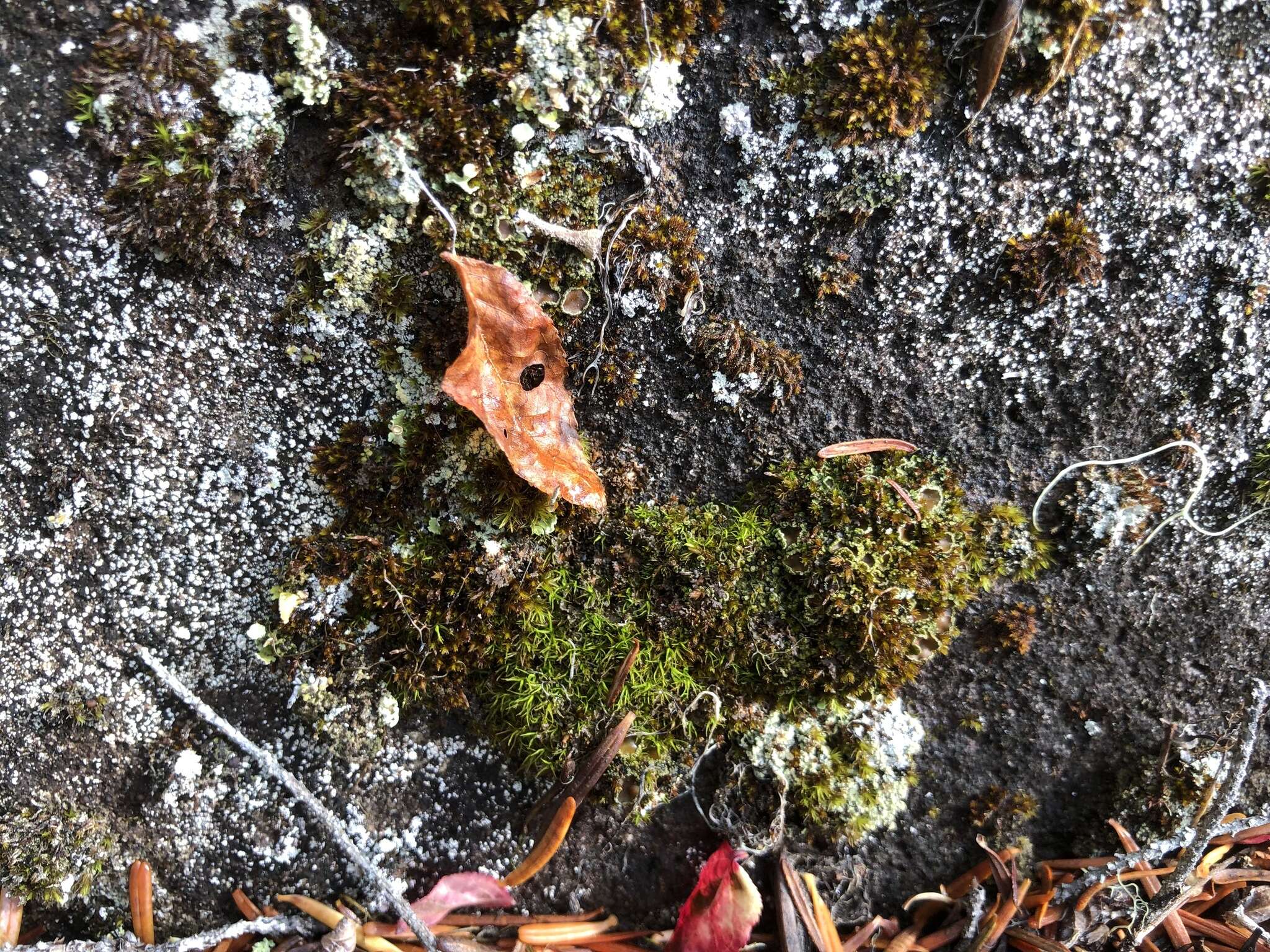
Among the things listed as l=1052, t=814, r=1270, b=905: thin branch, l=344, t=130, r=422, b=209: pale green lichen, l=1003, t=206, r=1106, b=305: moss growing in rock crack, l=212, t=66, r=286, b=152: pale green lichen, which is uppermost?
l=212, t=66, r=286, b=152: pale green lichen

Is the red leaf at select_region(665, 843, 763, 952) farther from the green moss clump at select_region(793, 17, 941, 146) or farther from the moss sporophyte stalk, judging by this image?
the green moss clump at select_region(793, 17, 941, 146)

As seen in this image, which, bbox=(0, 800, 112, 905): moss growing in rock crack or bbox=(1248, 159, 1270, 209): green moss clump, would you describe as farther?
bbox=(0, 800, 112, 905): moss growing in rock crack

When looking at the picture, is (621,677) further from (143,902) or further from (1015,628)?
(143,902)

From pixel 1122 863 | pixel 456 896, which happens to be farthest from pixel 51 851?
pixel 1122 863

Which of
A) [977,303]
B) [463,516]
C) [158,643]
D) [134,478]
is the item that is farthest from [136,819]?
[977,303]

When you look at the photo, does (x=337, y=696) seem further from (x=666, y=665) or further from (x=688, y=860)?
(x=688, y=860)

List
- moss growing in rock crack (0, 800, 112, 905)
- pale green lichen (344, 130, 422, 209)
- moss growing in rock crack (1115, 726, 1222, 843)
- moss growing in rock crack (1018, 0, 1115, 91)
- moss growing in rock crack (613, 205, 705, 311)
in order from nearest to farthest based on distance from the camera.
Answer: moss growing in rock crack (1018, 0, 1115, 91) < pale green lichen (344, 130, 422, 209) < moss growing in rock crack (613, 205, 705, 311) < moss growing in rock crack (0, 800, 112, 905) < moss growing in rock crack (1115, 726, 1222, 843)

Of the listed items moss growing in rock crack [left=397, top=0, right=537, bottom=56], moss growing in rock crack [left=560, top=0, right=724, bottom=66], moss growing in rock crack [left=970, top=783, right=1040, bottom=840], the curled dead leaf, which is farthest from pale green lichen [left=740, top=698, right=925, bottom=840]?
moss growing in rock crack [left=397, top=0, right=537, bottom=56]
